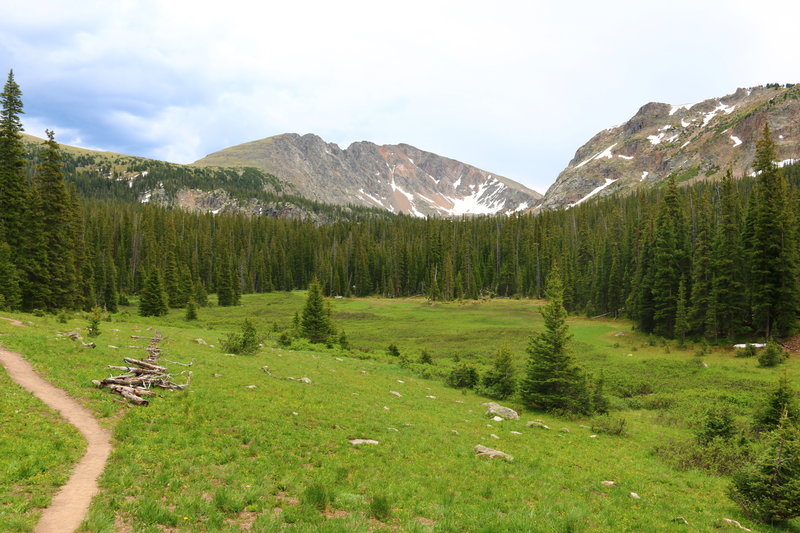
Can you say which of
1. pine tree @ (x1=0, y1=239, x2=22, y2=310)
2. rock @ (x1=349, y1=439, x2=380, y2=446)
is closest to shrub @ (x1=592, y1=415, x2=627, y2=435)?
rock @ (x1=349, y1=439, x2=380, y2=446)

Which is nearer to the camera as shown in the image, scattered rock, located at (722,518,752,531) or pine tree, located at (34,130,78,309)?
scattered rock, located at (722,518,752,531)

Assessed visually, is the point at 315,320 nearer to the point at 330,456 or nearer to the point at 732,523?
the point at 330,456

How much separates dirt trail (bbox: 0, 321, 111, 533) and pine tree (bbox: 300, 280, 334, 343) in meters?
27.9

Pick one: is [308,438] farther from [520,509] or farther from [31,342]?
[31,342]

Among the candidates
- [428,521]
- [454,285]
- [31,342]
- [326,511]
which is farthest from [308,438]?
[454,285]

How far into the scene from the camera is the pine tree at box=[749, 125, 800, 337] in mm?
41562

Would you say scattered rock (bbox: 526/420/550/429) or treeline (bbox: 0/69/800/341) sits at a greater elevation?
treeline (bbox: 0/69/800/341)

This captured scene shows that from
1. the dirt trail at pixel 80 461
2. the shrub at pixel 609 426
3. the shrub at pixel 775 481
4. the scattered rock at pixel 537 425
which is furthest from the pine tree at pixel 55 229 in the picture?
the shrub at pixel 775 481

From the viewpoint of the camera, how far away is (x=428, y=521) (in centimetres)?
950

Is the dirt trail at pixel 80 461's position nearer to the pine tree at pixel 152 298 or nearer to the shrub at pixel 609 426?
the shrub at pixel 609 426

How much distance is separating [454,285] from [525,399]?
8890 centimetres

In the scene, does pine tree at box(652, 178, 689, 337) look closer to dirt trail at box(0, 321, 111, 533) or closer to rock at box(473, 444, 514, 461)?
rock at box(473, 444, 514, 461)

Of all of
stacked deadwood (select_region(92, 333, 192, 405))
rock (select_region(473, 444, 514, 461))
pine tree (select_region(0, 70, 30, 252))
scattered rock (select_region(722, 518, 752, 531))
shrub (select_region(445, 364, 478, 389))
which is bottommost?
shrub (select_region(445, 364, 478, 389))

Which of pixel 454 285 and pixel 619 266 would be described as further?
pixel 454 285
